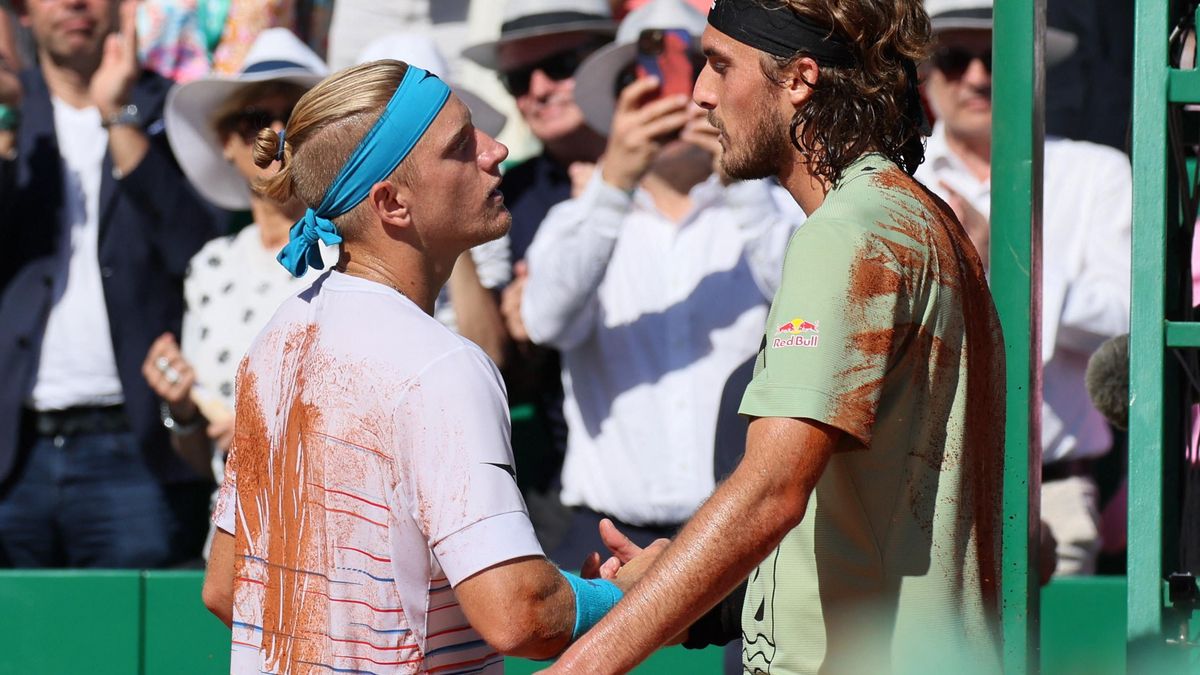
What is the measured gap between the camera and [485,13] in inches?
233

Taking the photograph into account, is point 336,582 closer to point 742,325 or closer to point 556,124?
point 742,325

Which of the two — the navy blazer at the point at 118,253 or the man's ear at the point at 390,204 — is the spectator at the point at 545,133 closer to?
the navy blazer at the point at 118,253

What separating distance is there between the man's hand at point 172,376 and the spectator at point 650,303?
1166 millimetres

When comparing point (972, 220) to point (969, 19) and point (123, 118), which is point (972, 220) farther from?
point (123, 118)

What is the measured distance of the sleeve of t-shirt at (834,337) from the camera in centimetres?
201

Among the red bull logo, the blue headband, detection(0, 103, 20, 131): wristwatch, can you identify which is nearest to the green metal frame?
the red bull logo

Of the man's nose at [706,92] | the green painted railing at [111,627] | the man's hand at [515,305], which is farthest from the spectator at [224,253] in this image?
the man's nose at [706,92]

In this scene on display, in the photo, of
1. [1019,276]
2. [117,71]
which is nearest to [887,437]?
[1019,276]

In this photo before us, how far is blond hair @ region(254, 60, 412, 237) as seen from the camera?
88.7 inches

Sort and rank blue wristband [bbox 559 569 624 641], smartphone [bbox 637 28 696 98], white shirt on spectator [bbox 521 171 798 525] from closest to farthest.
A: blue wristband [bbox 559 569 624 641] → white shirt on spectator [bbox 521 171 798 525] → smartphone [bbox 637 28 696 98]

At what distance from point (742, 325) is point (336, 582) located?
8.96ft

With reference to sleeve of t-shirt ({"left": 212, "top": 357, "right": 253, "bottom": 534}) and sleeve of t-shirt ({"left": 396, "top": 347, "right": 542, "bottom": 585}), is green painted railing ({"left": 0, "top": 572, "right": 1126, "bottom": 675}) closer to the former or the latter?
sleeve of t-shirt ({"left": 212, "top": 357, "right": 253, "bottom": 534})

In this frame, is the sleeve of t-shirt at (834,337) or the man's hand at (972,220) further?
the man's hand at (972,220)

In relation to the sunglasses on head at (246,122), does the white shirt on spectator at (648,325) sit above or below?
below
